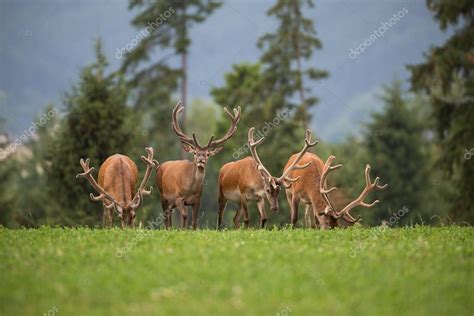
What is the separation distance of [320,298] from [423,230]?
6574mm

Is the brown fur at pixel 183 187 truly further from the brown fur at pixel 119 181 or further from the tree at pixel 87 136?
the tree at pixel 87 136

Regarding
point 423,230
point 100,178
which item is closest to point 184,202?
point 100,178

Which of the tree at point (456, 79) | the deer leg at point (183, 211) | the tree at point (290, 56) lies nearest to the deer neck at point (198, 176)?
the deer leg at point (183, 211)

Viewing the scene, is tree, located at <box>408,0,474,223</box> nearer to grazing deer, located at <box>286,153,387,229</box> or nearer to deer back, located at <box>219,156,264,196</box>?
grazing deer, located at <box>286,153,387,229</box>

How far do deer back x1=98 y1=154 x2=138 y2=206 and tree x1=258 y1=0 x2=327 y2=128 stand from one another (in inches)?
906

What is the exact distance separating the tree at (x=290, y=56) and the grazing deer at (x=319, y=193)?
22111 millimetres

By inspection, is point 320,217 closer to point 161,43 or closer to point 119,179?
point 119,179

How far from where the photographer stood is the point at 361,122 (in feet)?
155

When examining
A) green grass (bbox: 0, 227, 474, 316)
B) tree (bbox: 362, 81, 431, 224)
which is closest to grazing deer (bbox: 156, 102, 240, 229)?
green grass (bbox: 0, 227, 474, 316)

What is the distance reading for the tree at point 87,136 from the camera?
90.4 feet

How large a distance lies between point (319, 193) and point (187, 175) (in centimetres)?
301

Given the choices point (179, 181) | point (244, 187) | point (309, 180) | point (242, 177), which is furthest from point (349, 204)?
point (179, 181)

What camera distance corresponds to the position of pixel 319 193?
55.1 feet

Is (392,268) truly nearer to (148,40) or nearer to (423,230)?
→ (423,230)
